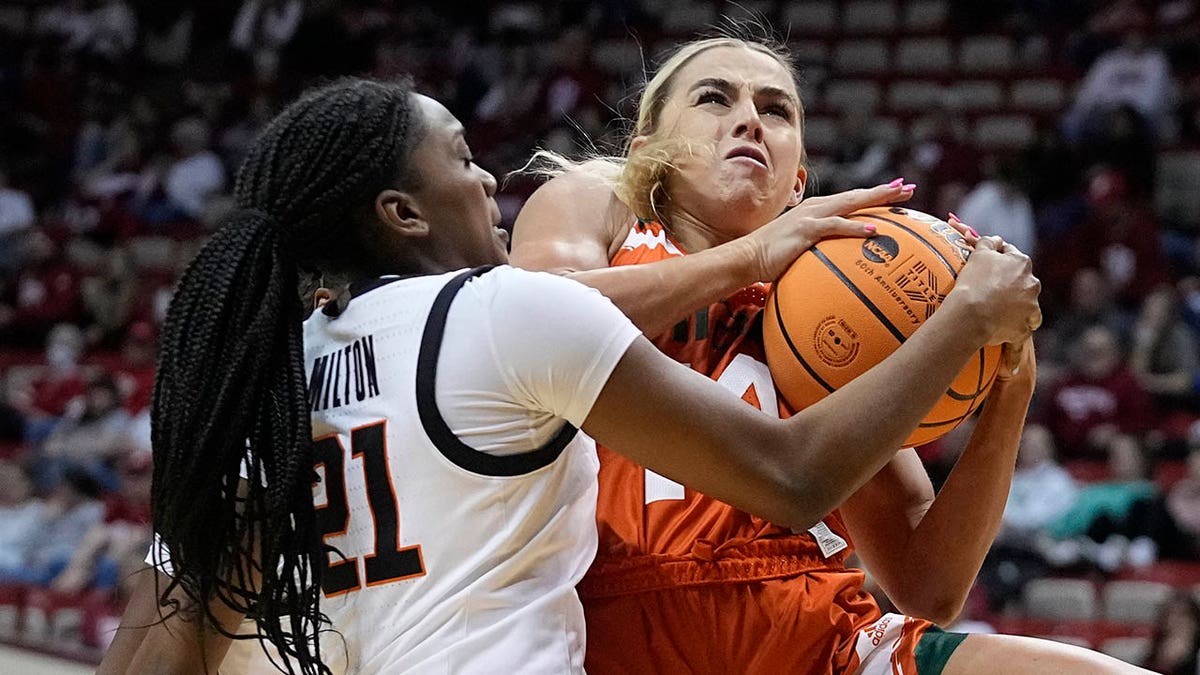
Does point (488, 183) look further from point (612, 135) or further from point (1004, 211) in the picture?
point (1004, 211)

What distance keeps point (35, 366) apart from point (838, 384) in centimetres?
922

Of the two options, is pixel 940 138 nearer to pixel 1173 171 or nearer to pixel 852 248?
Result: pixel 1173 171

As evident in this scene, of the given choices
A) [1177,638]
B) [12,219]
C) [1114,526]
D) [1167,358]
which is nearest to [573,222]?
[1177,638]

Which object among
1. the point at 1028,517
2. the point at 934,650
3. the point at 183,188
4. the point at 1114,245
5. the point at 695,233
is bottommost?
the point at 183,188

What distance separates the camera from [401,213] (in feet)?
7.04

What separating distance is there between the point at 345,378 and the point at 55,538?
7.20m

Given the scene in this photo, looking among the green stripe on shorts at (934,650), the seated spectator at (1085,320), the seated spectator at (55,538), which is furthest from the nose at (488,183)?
the seated spectator at (55,538)

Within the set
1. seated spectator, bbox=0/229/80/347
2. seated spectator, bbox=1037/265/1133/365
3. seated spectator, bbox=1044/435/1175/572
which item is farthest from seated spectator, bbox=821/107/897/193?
seated spectator, bbox=0/229/80/347

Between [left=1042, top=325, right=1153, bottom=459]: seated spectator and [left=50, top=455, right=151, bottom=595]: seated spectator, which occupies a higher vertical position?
[left=1042, top=325, right=1153, bottom=459]: seated spectator

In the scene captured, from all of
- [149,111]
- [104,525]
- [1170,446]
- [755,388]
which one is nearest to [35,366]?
[104,525]

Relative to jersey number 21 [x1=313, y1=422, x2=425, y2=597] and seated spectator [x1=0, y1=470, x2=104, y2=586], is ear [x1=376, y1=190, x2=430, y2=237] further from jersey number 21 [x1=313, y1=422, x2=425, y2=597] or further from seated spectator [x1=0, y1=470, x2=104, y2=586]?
seated spectator [x1=0, y1=470, x2=104, y2=586]

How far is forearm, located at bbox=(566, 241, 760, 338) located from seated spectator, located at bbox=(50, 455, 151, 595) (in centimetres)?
597

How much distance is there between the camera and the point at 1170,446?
23.5 feet

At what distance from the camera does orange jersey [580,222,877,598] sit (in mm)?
2400
